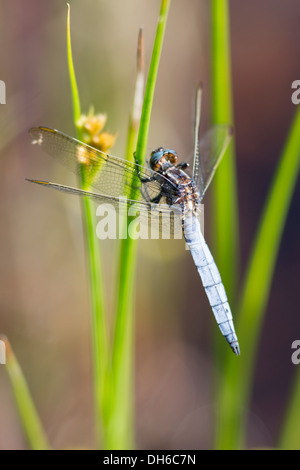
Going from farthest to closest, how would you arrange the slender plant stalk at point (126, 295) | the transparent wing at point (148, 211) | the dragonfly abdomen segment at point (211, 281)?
the dragonfly abdomen segment at point (211, 281) → the transparent wing at point (148, 211) → the slender plant stalk at point (126, 295)

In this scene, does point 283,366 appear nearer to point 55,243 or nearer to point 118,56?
point 55,243

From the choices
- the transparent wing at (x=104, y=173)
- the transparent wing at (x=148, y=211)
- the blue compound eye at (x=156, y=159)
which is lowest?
the transparent wing at (x=148, y=211)

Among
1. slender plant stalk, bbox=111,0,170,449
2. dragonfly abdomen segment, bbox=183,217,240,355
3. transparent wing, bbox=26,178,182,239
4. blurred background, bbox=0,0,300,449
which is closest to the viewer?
slender plant stalk, bbox=111,0,170,449

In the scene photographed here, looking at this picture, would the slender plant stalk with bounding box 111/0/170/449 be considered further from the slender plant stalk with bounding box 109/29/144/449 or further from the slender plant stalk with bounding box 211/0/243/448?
the slender plant stalk with bounding box 211/0/243/448

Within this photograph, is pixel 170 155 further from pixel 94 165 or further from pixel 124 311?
pixel 124 311

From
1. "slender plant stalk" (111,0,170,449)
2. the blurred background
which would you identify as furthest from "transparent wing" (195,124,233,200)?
the blurred background

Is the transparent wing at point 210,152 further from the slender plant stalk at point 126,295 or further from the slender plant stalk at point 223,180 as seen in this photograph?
the slender plant stalk at point 126,295

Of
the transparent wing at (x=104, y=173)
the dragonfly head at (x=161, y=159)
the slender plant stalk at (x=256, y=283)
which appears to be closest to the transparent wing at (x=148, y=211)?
the transparent wing at (x=104, y=173)
